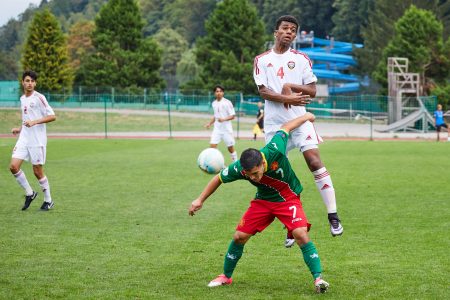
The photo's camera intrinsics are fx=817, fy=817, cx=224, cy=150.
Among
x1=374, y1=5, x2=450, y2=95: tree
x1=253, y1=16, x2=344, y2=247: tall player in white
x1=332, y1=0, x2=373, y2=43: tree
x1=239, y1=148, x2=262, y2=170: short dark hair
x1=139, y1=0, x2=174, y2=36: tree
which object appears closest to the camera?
x1=239, y1=148, x2=262, y2=170: short dark hair

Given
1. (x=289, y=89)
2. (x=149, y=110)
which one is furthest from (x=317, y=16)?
(x=289, y=89)

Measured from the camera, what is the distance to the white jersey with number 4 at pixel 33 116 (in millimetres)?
14070

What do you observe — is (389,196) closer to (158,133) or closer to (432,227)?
(432,227)

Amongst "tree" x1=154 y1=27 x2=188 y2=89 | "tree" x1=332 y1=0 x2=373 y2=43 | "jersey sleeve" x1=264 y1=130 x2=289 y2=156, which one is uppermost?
"tree" x1=332 y1=0 x2=373 y2=43

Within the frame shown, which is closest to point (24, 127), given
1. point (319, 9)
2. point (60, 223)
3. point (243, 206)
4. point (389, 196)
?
point (60, 223)

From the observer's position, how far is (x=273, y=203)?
7898mm

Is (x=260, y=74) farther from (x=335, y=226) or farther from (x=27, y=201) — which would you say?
(x=27, y=201)

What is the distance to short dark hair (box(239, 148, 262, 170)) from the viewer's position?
23.8 ft

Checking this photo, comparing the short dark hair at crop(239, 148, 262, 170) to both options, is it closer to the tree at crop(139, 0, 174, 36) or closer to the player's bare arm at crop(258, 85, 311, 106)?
the player's bare arm at crop(258, 85, 311, 106)

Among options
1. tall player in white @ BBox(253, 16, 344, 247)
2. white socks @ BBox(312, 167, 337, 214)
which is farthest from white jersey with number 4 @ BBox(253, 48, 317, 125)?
white socks @ BBox(312, 167, 337, 214)

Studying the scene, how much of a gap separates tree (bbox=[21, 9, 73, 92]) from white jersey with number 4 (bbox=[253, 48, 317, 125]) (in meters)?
56.5

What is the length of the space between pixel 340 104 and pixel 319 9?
152 feet

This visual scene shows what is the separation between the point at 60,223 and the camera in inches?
482

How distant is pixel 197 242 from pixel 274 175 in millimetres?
3060
